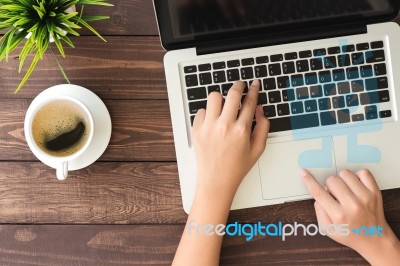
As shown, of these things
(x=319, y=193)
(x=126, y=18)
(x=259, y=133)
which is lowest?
(x=319, y=193)

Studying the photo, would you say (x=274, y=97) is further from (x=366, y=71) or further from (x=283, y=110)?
(x=366, y=71)

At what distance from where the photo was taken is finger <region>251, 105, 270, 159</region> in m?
0.66

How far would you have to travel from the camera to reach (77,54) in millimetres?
713

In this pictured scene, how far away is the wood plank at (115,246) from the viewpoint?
717mm

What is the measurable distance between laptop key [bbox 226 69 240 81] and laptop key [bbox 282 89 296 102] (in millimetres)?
75

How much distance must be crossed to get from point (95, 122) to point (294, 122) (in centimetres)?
31

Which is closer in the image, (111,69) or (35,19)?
(35,19)

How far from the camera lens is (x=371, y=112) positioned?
2.22 feet

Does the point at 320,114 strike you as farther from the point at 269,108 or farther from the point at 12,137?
the point at 12,137

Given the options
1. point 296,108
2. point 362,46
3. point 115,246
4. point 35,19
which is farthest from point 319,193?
point 35,19

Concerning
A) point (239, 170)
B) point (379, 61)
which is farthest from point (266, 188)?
point (379, 61)

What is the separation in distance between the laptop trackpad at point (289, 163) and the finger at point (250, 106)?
0.06 m

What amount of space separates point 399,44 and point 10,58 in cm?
62

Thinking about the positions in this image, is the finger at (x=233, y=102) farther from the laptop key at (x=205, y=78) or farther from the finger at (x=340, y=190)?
the finger at (x=340, y=190)
